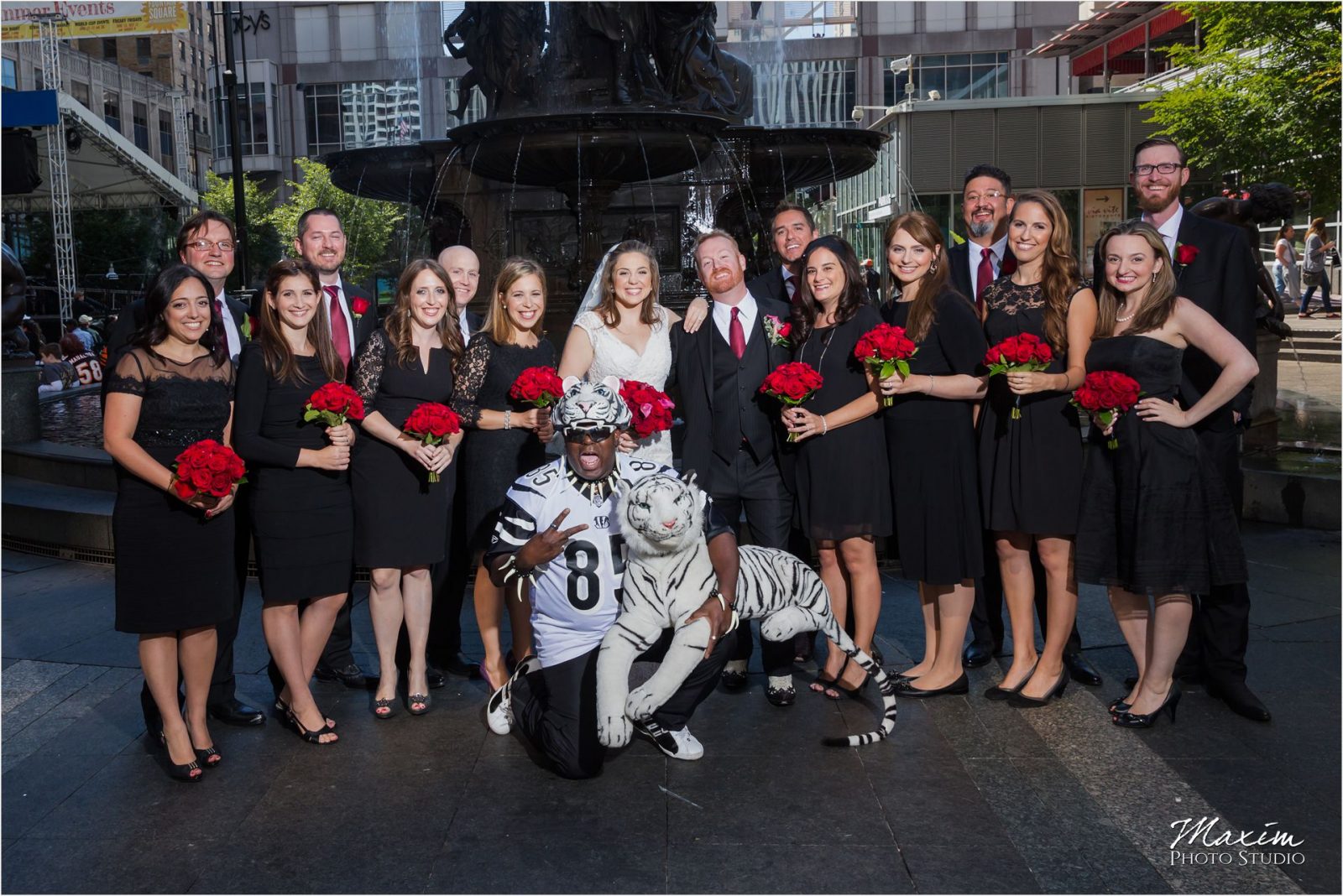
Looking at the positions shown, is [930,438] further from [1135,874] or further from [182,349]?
[182,349]

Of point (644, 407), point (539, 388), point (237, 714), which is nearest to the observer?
point (644, 407)

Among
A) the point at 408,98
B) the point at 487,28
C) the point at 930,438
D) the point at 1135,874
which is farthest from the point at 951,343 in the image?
the point at 408,98

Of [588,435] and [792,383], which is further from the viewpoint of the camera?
[792,383]

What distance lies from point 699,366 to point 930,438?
1112 mm

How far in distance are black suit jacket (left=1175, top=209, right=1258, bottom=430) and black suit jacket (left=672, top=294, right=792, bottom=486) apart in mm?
1795

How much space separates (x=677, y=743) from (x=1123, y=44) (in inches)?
1719

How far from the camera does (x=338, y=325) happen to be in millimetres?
5965

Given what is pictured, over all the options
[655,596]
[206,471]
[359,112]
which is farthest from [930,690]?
[359,112]

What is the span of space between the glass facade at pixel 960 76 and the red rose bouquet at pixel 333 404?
51.0m

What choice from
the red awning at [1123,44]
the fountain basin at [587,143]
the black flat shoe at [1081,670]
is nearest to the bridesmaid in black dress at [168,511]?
the black flat shoe at [1081,670]

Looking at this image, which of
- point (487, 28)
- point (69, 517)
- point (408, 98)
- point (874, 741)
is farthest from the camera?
point (408, 98)

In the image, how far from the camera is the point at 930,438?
5.48 meters

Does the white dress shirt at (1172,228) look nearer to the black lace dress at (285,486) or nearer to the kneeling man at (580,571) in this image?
the kneeling man at (580,571)

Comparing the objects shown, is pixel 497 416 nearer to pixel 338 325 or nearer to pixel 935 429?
pixel 338 325
